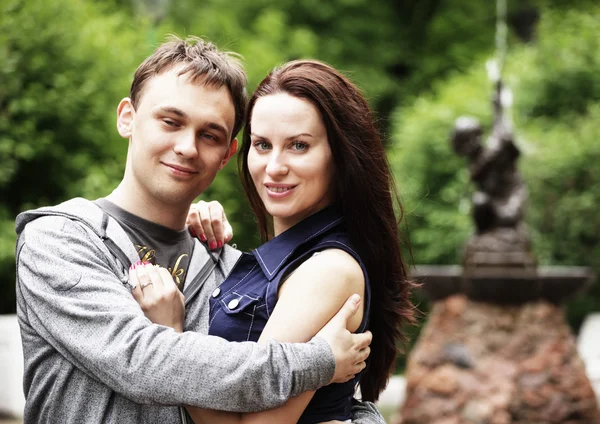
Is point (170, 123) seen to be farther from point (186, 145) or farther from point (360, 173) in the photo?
point (360, 173)

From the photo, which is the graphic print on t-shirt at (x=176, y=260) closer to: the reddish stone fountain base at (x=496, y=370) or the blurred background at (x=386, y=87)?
the blurred background at (x=386, y=87)

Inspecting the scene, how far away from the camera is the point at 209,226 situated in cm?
309

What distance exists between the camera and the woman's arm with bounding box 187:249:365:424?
2.30m

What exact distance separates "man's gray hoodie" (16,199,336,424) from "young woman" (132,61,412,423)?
5.0 inches

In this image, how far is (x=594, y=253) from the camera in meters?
15.1

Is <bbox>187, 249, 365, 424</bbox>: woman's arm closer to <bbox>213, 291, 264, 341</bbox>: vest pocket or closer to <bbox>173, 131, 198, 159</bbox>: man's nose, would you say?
<bbox>213, 291, 264, 341</bbox>: vest pocket

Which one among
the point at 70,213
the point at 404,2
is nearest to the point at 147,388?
the point at 70,213

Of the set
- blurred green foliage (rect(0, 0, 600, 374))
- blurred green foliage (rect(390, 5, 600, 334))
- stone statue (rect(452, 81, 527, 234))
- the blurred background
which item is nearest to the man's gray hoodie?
blurred green foliage (rect(0, 0, 600, 374))

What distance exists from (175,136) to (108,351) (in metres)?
0.75

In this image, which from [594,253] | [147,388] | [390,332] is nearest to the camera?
[147,388]

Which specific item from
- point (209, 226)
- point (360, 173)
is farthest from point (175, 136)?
point (360, 173)

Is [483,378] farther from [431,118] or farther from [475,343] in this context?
[431,118]

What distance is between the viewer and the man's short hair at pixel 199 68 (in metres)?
2.74

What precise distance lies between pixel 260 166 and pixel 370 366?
30.7 inches
